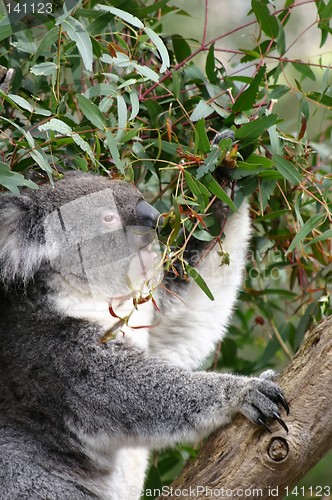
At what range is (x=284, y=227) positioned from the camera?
11.8 ft

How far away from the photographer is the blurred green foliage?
108 inches

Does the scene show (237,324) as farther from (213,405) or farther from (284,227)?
(213,405)

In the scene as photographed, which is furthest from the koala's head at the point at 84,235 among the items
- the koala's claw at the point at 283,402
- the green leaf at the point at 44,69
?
the koala's claw at the point at 283,402

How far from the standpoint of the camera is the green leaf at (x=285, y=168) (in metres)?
2.93

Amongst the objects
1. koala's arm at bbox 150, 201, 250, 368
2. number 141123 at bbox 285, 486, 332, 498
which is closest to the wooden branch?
number 141123 at bbox 285, 486, 332, 498

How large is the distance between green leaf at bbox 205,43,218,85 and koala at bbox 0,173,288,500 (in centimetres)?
60

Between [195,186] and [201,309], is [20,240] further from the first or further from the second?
[201,309]

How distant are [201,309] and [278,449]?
46.3 inches

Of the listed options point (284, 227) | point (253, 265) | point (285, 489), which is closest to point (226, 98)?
point (284, 227)

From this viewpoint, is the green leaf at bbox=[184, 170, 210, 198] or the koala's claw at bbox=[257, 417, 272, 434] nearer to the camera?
the koala's claw at bbox=[257, 417, 272, 434]

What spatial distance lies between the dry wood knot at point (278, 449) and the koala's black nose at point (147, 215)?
3.30 ft

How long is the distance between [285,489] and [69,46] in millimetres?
1842

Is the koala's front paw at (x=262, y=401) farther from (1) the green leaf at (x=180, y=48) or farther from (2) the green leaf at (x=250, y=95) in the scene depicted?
(1) the green leaf at (x=180, y=48)

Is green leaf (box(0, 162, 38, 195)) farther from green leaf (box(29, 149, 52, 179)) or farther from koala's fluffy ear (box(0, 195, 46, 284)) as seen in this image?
koala's fluffy ear (box(0, 195, 46, 284))
